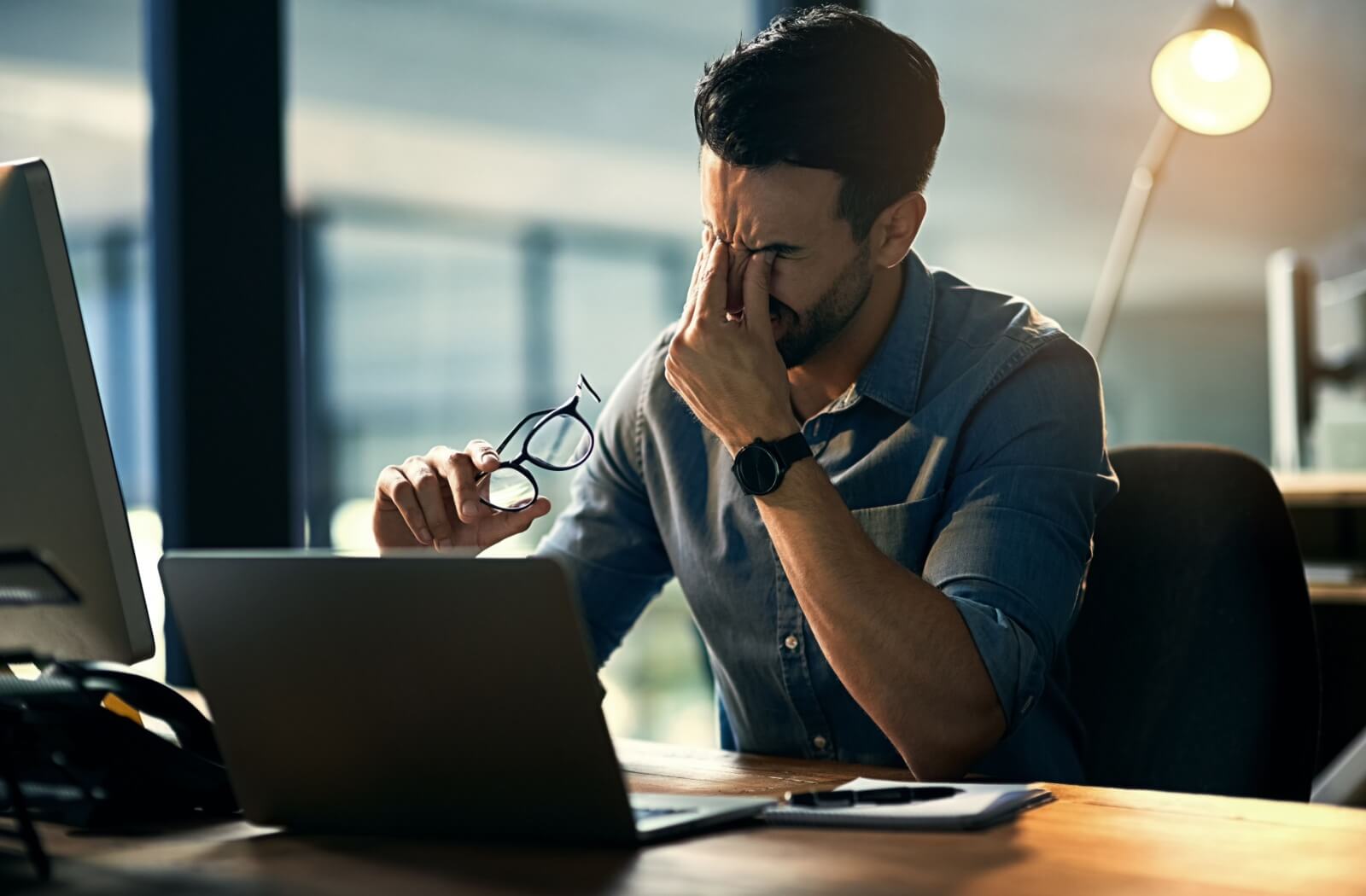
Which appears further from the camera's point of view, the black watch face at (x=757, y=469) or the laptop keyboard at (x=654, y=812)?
the black watch face at (x=757, y=469)

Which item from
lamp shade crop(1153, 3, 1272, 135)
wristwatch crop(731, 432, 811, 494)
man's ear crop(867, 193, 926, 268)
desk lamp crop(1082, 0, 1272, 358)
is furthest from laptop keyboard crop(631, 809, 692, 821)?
lamp shade crop(1153, 3, 1272, 135)

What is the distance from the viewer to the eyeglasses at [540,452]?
52.2 inches

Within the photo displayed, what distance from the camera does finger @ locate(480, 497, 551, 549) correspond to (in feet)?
4.56

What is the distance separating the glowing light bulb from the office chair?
1.10 m

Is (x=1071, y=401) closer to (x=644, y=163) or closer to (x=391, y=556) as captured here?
(x=391, y=556)

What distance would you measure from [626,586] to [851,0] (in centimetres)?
134

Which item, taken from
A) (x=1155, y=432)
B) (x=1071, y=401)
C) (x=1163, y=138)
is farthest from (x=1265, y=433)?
(x=1071, y=401)

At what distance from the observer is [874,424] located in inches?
57.7

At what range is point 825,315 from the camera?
58.8 inches

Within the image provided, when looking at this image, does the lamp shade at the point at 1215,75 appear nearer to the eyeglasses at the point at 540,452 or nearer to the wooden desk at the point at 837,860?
the eyeglasses at the point at 540,452

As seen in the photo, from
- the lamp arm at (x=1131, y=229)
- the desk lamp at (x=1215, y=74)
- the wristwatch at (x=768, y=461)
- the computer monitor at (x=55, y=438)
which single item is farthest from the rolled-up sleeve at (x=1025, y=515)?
the lamp arm at (x=1131, y=229)

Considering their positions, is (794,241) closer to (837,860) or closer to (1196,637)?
(1196,637)

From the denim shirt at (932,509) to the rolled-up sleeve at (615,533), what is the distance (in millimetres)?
10

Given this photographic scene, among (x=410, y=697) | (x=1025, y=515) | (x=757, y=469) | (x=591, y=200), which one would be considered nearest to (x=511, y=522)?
(x=757, y=469)
